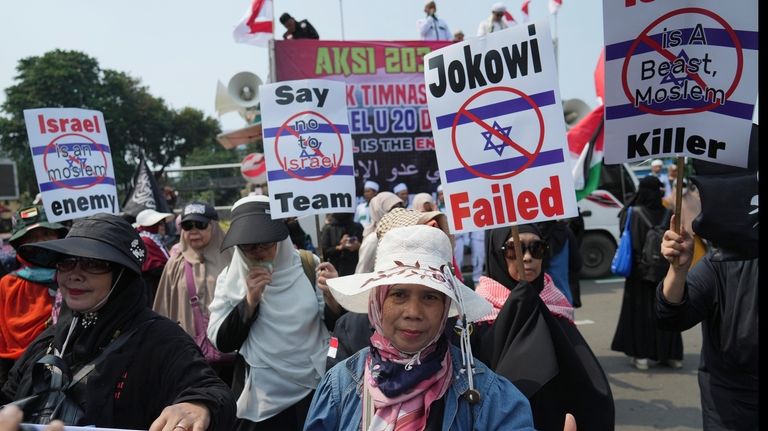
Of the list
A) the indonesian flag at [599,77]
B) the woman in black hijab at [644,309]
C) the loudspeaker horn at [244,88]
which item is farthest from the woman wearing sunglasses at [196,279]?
the loudspeaker horn at [244,88]

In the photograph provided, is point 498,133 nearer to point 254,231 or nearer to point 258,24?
point 254,231

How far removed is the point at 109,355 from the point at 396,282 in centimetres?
100

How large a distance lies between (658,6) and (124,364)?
2.41 meters

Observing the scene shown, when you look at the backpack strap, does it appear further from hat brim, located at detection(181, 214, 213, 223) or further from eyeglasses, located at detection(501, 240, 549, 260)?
eyeglasses, located at detection(501, 240, 549, 260)

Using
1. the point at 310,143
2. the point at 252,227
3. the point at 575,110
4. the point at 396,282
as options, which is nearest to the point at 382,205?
the point at 310,143

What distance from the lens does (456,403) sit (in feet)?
5.78

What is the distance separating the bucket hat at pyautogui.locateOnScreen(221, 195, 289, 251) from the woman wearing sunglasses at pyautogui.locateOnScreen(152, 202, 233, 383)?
0.47m

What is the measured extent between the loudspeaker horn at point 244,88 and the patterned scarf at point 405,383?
580 inches

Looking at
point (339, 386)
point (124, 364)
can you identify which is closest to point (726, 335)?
point (339, 386)

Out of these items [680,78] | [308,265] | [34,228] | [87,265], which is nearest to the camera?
[87,265]

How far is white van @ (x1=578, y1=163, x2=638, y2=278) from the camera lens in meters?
10.9

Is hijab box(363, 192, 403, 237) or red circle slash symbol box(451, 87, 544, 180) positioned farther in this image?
hijab box(363, 192, 403, 237)

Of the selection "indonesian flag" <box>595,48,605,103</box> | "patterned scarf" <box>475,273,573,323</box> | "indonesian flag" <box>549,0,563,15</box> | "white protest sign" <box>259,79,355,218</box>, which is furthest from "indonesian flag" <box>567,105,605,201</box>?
"indonesian flag" <box>549,0,563,15</box>

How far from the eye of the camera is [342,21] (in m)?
13.1
